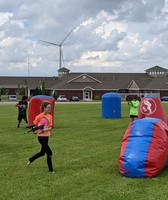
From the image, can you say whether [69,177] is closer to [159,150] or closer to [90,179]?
[90,179]

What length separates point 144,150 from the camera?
9.22 meters

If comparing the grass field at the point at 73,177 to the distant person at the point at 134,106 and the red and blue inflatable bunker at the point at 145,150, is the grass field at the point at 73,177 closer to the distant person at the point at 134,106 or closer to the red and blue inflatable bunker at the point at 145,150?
the red and blue inflatable bunker at the point at 145,150

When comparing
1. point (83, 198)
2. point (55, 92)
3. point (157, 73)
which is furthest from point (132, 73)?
point (83, 198)

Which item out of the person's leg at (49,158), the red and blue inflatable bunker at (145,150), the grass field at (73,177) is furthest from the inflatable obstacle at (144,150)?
the person's leg at (49,158)

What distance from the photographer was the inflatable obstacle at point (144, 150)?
29.8ft

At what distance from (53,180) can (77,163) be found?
6.54ft

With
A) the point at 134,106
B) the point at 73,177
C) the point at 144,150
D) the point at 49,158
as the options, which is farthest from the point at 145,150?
the point at 134,106

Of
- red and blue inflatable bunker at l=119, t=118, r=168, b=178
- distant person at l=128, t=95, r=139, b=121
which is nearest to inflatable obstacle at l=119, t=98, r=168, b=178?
red and blue inflatable bunker at l=119, t=118, r=168, b=178

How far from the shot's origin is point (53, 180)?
907 centimetres

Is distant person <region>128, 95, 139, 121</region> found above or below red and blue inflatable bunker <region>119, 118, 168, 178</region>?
above

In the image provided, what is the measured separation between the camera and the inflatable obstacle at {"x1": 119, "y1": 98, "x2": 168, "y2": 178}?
29.8ft

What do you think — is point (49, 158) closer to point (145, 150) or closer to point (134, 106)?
point (145, 150)

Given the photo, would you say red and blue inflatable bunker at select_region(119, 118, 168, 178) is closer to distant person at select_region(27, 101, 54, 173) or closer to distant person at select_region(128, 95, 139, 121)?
distant person at select_region(27, 101, 54, 173)

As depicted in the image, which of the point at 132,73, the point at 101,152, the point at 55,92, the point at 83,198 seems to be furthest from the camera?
the point at 132,73
